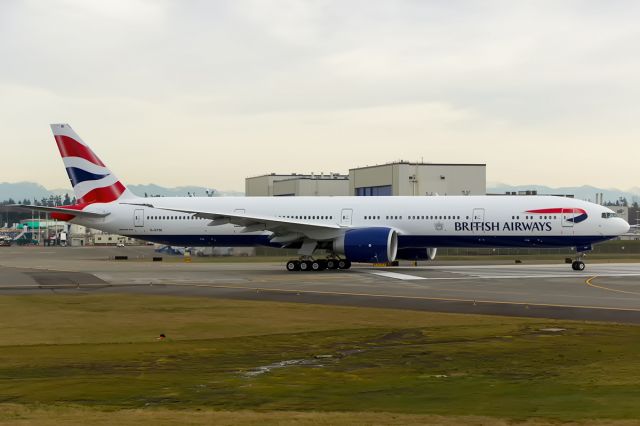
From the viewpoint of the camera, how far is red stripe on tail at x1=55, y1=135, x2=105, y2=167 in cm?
5197

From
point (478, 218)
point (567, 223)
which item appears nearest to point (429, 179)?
point (478, 218)

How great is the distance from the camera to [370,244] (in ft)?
144

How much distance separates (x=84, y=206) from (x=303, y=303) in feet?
96.1

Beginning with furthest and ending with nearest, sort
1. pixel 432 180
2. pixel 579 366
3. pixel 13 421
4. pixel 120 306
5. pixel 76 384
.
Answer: pixel 432 180
pixel 120 306
pixel 579 366
pixel 76 384
pixel 13 421

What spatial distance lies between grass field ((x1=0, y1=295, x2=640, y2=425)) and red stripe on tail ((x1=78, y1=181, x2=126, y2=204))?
93.5 feet

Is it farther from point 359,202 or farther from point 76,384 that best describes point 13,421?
point 359,202

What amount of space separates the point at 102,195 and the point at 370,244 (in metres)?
19.4

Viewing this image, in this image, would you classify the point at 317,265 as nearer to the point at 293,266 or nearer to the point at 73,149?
the point at 293,266

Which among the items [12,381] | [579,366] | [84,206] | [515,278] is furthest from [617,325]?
[84,206]

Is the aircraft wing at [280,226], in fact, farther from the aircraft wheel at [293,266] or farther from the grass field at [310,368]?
the grass field at [310,368]

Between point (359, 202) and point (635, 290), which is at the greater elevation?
point (359, 202)

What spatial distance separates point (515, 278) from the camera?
1570 inches

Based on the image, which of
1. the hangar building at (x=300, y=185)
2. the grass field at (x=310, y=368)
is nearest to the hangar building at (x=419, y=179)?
the hangar building at (x=300, y=185)

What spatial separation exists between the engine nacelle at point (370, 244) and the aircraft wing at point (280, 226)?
143 centimetres
